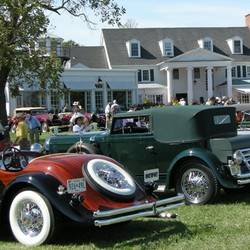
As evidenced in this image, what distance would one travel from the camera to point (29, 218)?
6699mm

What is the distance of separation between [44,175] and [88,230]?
1.19 m

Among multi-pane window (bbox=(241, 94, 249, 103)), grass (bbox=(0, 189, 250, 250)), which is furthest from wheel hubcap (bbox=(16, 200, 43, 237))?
multi-pane window (bbox=(241, 94, 249, 103))

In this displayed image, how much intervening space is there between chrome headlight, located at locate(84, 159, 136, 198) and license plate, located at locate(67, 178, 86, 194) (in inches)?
4.7

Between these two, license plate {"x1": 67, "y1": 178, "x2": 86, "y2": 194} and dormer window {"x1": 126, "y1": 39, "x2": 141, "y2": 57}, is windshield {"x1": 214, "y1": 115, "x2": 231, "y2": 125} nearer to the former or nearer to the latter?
license plate {"x1": 67, "y1": 178, "x2": 86, "y2": 194}

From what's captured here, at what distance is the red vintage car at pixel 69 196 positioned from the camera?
21.1 feet

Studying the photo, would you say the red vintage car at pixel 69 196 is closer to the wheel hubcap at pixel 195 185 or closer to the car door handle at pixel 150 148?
the wheel hubcap at pixel 195 185

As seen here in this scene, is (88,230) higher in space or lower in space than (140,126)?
lower

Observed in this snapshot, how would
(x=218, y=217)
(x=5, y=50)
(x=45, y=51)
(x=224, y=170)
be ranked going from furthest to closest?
(x=45, y=51) → (x=5, y=50) → (x=224, y=170) → (x=218, y=217)

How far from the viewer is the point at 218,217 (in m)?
8.13

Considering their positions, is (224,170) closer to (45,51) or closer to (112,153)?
(112,153)

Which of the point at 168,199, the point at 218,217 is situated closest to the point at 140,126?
the point at 218,217

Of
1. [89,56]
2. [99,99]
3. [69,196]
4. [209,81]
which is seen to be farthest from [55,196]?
[89,56]

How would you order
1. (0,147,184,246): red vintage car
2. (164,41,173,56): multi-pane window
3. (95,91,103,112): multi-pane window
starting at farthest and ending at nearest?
(164,41,173,56): multi-pane window → (95,91,103,112): multi-pane window → (0,147,184,246): red vintage car

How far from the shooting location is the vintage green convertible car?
8984 millimetres
